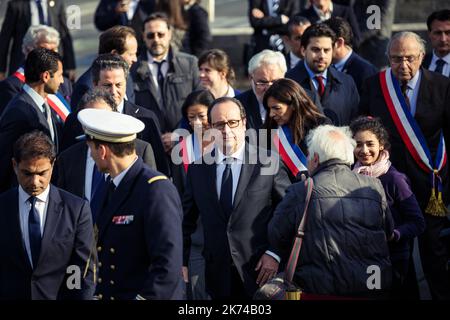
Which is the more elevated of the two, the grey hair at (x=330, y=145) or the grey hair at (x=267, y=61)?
the grey hair at (x=267, y=61)

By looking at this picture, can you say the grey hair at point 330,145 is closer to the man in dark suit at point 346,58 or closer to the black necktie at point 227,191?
the black necktie at point 227,191

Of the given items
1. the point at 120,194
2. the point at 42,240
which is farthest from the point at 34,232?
the point at 120,194

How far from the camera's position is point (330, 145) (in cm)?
697

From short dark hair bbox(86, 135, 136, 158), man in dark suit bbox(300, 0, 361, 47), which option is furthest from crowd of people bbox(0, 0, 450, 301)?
man in dark suit bbox(300, 0, 361, 47)

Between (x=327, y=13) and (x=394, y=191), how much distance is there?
434cm

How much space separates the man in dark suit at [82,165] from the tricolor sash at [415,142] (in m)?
1.99

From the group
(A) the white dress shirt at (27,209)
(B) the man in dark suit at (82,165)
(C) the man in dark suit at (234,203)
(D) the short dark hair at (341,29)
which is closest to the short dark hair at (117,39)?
(D) the short dark hair at (341,29)

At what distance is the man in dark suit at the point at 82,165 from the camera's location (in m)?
8.06

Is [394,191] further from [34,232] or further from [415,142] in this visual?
[34,232]

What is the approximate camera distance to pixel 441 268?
29.7ft
